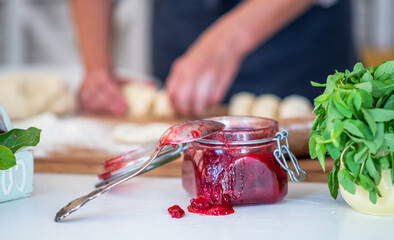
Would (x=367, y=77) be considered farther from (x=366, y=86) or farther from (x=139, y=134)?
(x=139, y=134)

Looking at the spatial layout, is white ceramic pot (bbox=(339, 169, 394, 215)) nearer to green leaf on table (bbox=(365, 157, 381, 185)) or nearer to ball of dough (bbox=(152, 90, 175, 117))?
green leaf on table (bbox=(365, 157, 381, 185))

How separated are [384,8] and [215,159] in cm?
271

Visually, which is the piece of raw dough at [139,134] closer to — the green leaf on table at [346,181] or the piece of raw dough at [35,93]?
the piece of raw dough at [35,93]

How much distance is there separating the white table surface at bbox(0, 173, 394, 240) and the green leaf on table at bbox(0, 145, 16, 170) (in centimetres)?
6

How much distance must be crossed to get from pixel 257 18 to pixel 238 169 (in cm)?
106

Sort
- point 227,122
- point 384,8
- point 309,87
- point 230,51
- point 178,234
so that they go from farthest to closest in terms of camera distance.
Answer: point 384,8 < point 309,87 < point 230,51 < point 227,122 < point 178,234

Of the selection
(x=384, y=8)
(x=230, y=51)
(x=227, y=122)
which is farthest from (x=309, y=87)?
(x=384, y=8)

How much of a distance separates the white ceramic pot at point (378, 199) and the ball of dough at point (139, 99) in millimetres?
988

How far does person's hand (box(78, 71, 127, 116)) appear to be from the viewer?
4.96 ft

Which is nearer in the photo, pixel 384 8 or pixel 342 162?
pixel 342 162

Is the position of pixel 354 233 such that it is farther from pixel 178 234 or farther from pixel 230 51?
pixel 230 51

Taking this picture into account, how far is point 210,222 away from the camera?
0.52 m

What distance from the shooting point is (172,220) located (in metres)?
0.52

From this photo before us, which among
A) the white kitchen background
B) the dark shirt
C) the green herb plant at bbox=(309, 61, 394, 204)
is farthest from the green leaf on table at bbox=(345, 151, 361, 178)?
the white kitchen background
